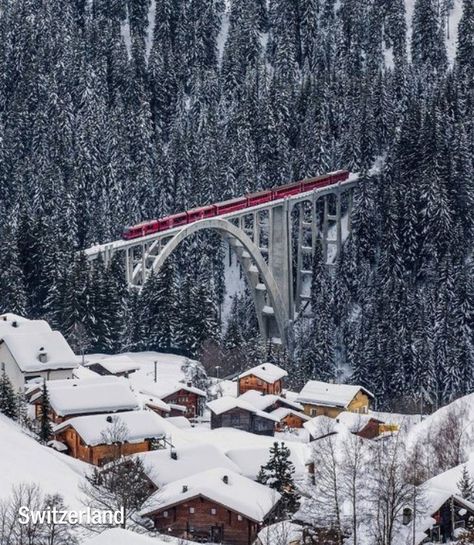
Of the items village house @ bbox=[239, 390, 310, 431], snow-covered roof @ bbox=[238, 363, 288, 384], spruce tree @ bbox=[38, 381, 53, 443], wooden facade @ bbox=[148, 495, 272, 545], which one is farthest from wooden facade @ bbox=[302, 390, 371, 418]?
wooden facade @ bbox=[148, 495, 272, 545]

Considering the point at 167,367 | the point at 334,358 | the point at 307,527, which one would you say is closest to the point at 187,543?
the point at 307,527

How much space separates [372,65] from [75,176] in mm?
42864

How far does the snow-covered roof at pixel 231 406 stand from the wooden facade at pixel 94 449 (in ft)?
45.1

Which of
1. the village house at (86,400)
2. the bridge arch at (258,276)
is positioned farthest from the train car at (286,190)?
the village house at (86,400)

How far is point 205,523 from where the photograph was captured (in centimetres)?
4803

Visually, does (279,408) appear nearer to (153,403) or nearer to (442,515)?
(153,403)

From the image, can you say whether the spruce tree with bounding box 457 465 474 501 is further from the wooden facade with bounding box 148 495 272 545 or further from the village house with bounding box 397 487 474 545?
the wooden facade with bounding box 148 495 272 545

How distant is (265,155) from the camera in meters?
131

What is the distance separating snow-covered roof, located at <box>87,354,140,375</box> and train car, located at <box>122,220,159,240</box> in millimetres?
15435

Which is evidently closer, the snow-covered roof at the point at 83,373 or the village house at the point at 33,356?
the village house at the point at 33,356

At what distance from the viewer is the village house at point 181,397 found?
76.8 metres

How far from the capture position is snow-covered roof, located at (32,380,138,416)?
62875mm

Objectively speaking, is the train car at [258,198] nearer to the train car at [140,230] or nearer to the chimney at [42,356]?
the train car at [140,230]

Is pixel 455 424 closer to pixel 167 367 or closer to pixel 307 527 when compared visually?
pixel 307 527
